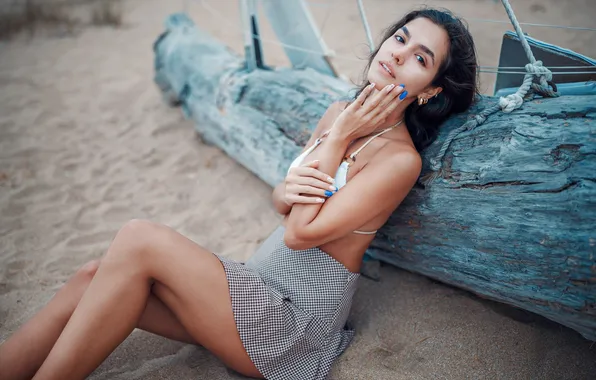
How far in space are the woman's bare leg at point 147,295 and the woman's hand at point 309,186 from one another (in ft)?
1.32

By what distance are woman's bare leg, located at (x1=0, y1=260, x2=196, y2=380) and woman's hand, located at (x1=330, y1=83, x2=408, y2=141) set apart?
3.45 ft

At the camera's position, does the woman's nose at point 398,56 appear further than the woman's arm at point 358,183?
Yes

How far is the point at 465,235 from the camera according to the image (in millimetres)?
1953

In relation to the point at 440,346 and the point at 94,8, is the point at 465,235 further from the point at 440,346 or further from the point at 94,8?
the point at 94,8

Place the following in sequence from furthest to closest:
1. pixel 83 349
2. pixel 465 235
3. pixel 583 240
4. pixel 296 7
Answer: pixel 296 7, pixel 465 235, pixel 83 349, pixel 583 240

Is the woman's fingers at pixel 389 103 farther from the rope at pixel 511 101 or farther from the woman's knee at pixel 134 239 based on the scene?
the woman's knee at pixel 134 239

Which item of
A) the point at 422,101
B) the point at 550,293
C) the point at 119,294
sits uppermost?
the point at 422,101

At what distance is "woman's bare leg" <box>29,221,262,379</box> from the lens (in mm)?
1770

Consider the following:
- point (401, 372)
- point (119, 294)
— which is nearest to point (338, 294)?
point (401, 372)

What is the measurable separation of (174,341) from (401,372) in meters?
1.05

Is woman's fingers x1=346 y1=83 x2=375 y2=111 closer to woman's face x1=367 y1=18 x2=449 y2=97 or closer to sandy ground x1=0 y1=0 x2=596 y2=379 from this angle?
woman's face x1=367 y1=18 x2=449 y2=97

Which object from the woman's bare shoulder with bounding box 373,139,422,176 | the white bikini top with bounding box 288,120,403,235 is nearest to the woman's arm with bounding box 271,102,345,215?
the white bikini top with bounding box 288,120,403,235

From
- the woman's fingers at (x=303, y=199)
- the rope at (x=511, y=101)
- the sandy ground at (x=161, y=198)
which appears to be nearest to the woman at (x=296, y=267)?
the woman's fingers at (x=303, y=199)

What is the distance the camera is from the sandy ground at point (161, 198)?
2115 millimetres
